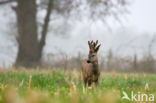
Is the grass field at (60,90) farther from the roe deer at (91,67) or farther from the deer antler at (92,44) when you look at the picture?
the deer antler at (92,44)

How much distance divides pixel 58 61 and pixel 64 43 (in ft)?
182

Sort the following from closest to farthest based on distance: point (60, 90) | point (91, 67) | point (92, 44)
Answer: point (60, 90) < point (92, 44) < point (91, 67)

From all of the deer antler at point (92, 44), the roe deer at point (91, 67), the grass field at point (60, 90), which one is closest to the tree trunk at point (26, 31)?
the grass field at point (60, 90)

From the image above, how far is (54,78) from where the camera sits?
6.54m

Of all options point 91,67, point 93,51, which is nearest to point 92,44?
point 93,51

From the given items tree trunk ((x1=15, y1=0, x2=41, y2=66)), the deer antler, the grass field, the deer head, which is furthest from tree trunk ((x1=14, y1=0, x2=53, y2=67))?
the deer antler

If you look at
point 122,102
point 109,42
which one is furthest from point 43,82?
point 109,42

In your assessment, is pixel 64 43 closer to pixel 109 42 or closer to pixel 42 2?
pixel 109 42

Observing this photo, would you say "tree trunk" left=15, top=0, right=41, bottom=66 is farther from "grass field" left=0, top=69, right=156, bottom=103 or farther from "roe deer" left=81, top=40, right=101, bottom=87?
"roe deer" left=81, top=40, right=101, bottom=87

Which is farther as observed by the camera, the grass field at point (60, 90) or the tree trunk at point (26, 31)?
the tree trunk at point (26, 31)

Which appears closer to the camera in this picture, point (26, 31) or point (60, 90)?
point (60, 90)

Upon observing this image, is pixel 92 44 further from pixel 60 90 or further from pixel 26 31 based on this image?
pixel 26 31

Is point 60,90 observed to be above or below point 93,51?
below

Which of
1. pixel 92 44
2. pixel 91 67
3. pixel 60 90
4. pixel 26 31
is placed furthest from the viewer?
pixel 26 31
